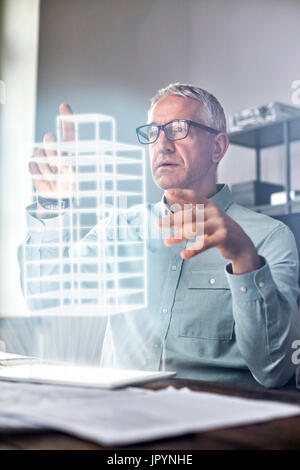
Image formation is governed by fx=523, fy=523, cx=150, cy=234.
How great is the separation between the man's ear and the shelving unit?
806 mm

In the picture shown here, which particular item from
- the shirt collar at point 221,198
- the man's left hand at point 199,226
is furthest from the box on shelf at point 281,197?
the man's left hand at point 199,226

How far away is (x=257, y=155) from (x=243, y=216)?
4.47 ft

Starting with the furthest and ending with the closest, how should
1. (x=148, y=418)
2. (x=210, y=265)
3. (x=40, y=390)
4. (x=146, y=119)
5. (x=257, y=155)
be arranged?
(x=257, y=155), (x=146, y=119), (x=210, y=265), (x=40, y=390), (x=148, y=418)

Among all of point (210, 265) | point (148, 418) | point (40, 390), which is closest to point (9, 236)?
point (210, 265)

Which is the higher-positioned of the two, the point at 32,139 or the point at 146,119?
the point at 32,139

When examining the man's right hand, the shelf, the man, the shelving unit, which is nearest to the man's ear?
the man

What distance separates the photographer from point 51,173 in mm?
941

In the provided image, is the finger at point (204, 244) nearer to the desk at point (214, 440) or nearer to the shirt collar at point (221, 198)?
the desk at point (214, 440)

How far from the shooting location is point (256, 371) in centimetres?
91

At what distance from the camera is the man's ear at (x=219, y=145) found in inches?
48.0

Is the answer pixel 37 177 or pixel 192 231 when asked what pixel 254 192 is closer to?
pixel 37 177

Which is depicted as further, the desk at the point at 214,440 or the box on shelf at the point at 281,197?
the box on shelf at the point at 281,197

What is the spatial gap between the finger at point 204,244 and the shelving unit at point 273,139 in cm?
138

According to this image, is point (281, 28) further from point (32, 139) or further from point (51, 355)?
point (51, 355)
